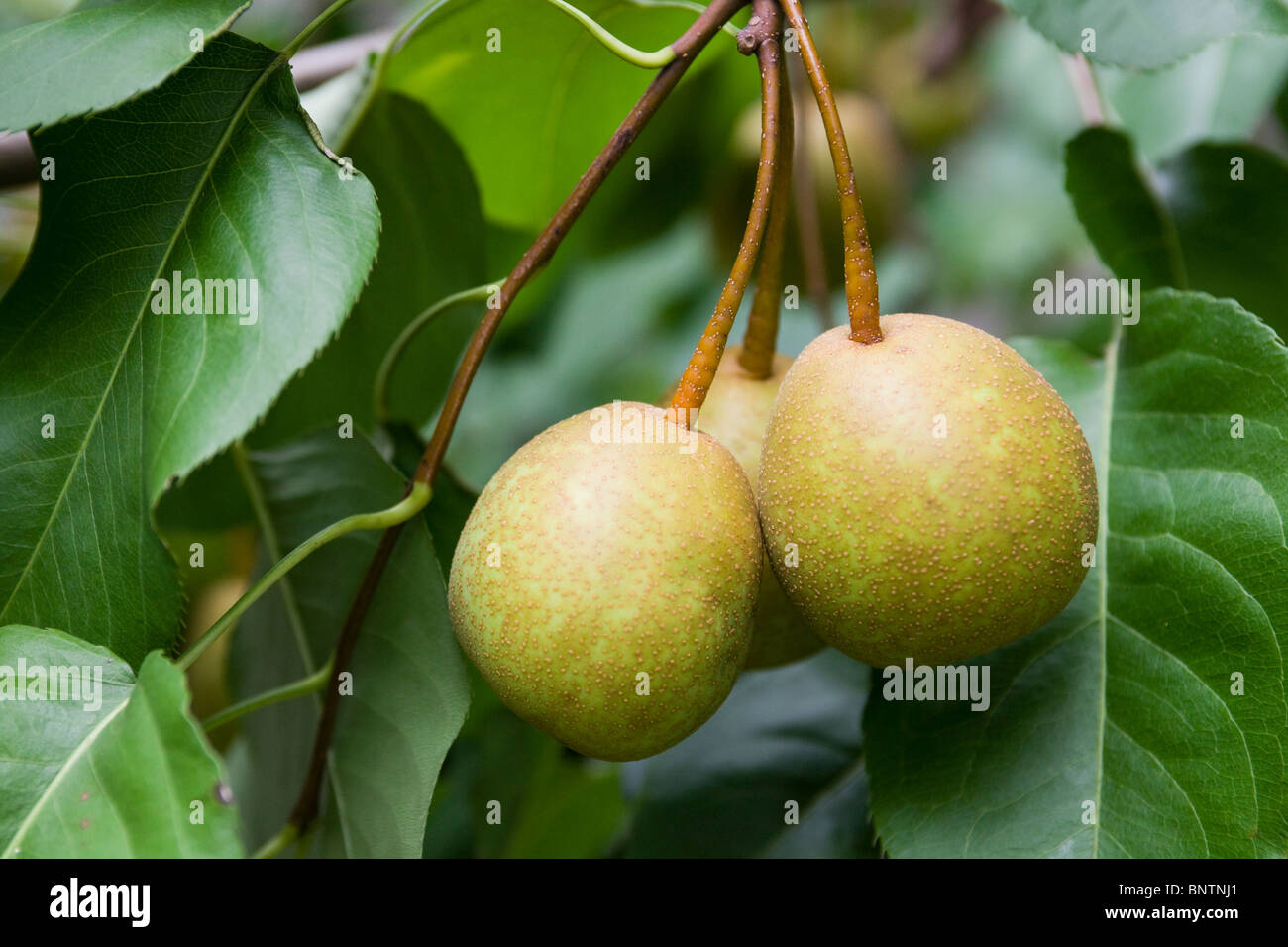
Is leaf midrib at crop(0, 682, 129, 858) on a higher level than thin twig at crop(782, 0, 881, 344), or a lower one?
lower

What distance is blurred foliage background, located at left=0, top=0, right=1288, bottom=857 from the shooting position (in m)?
1.02

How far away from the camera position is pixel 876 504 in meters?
0.61

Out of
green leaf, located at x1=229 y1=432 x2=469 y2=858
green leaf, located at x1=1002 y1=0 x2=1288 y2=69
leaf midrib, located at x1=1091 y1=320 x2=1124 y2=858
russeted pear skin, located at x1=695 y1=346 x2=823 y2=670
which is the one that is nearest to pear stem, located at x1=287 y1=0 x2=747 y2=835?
green leaf, located at x1=229 y1=432 x2=469 y2=858

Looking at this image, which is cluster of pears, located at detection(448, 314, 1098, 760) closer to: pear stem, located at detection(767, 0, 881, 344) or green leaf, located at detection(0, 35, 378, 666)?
pear stem, located at detection(767, 0, 881, 344)

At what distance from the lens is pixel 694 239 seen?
5.90 feet

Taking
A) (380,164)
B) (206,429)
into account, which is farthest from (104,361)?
(380,164)

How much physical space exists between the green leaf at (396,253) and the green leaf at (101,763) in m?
0.36

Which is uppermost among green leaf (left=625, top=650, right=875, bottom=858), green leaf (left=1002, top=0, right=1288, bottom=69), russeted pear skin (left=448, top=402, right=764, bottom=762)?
green leaf (left=1002, top=0, right=1288, bottom=69)

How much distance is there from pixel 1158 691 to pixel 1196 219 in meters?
0.56

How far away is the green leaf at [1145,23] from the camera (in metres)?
0.79

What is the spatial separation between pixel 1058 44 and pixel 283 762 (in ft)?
2.79

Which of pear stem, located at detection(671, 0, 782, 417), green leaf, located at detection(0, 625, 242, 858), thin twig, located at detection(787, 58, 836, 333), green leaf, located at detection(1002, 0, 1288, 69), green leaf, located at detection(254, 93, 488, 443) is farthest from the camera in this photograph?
thin twig, located at detection(787, 58, 836, 333)

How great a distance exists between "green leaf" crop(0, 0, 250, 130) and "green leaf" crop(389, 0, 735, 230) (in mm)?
271
